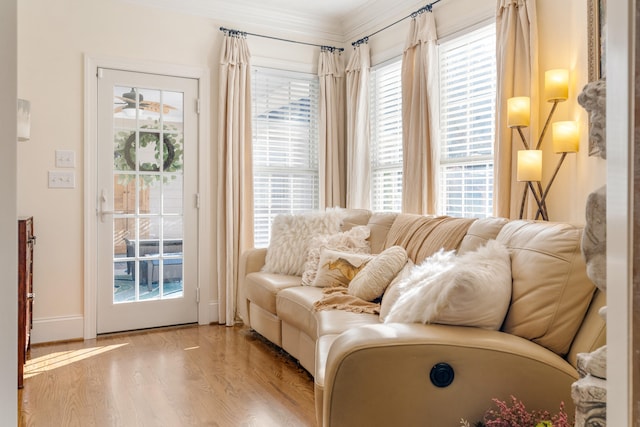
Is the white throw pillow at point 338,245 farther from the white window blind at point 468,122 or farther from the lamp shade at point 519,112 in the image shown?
the lamp shade at point 519,112

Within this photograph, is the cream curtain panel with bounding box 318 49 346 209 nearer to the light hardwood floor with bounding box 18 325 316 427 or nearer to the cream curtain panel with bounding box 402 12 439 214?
the cream curtain panel with bounding box 402 12 439 214

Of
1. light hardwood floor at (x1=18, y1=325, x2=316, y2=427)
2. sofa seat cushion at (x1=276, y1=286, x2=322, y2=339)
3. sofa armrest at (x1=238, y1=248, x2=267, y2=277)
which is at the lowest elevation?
light hardwood floor at (x1=18, y1=325, x2=316, y2=427)

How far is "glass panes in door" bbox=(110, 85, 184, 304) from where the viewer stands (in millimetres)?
3656

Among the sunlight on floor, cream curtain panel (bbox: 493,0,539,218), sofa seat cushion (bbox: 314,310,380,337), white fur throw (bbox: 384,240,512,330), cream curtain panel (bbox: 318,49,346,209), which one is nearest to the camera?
white fur throw (bbox: 384,240,512,330)

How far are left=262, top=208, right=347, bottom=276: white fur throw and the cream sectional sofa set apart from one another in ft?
5.24

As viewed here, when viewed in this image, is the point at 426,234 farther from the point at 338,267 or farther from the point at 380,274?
the point at 338,267

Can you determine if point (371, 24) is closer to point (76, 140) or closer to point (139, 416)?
point (76, 140)

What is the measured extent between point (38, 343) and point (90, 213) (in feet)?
3.19

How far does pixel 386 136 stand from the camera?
4062mm

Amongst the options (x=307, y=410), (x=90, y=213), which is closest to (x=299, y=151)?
(x=90, y=213)

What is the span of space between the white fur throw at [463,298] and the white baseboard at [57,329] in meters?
2.75

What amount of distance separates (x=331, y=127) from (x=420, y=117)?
1.15 metres

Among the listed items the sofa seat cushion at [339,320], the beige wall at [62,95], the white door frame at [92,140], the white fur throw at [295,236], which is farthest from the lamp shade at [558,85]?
the white door frame at [92,140]

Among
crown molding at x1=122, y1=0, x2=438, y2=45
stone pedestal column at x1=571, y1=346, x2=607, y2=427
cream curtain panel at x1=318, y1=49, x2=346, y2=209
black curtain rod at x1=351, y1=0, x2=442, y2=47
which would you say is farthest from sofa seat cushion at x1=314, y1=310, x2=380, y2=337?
crown molding at x1=122, y1=0, x2=438, y2=45
